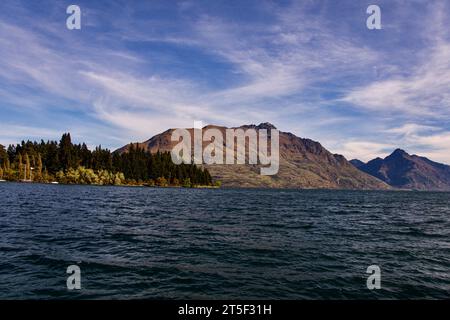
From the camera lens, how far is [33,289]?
1961cm

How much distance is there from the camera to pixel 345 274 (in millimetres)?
24406

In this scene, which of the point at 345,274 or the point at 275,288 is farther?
the point at 345,274

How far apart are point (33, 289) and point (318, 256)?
71.2 feet

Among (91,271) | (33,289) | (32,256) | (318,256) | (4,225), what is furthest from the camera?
(4,225)
